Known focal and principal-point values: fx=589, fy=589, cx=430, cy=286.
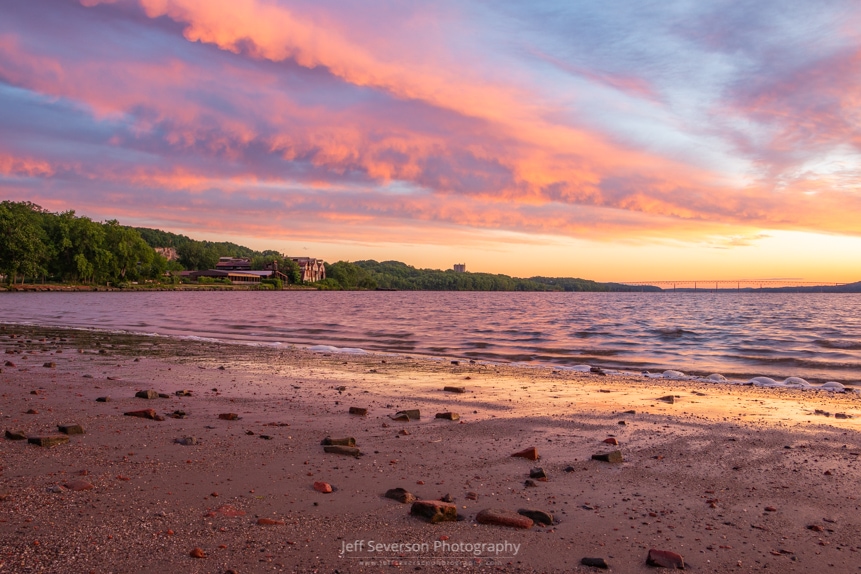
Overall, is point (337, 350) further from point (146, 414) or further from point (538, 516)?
point (538, 516)

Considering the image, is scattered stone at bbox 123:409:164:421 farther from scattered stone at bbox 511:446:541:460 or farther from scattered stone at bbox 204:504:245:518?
scattered stone at bbox 511:446:541:460

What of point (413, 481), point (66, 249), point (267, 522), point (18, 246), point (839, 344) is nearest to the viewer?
point (267, 522)

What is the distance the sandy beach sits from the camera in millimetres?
4117

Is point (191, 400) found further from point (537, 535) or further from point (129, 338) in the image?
point (129, 338)

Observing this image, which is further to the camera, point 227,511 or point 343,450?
point 343,450

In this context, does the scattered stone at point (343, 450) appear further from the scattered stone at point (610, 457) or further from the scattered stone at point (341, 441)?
the scattered stone at point (610, 457)

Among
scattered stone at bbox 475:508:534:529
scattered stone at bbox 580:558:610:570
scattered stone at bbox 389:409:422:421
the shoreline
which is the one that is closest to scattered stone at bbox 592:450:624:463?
scattered stone at bbox 475:508:534:529

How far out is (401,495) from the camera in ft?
16.8

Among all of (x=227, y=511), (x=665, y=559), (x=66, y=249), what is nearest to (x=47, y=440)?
(x=227, y=511)

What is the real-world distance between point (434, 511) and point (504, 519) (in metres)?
0.56

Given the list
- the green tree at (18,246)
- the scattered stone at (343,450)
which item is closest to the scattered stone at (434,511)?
the scattered stone at (343,450)

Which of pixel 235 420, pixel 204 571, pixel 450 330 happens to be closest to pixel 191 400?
pixel 235 420

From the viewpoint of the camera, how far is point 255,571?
12.3ft

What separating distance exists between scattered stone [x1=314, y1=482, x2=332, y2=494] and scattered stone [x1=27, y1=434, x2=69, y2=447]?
328 cm
